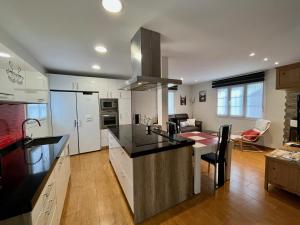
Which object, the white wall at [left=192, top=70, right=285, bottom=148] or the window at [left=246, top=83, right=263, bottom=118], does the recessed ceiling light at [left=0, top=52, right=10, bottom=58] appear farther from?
the window at [left=246, top=83, right=263, bottom=118]

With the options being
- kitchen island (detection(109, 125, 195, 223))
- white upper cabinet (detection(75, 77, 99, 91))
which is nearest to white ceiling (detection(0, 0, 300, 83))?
white upper cabinet (detection(75, 77, 99, 91))

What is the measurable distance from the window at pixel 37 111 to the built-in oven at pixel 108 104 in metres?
1.46

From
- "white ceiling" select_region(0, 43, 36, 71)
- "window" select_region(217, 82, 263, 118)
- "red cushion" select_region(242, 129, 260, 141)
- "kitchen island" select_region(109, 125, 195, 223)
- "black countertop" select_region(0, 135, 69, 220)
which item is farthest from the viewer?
"window" select_region(217, 82, 263, 118)

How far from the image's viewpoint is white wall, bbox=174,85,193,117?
6.88m

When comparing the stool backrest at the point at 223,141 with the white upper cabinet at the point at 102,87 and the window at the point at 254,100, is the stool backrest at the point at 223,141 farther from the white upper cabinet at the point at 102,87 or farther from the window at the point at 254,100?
the white upper cabinet at the point at 102,87

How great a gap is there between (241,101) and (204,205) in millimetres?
4385

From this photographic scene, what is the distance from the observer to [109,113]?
15.0 ft

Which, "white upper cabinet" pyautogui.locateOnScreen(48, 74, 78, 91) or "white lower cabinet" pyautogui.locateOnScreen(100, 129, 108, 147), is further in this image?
"white lower cabinet" pyautogui.locateOnScreen(100, 129, 108, 147)

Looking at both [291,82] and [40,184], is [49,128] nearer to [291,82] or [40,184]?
[40,184]

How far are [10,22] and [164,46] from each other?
209 cm

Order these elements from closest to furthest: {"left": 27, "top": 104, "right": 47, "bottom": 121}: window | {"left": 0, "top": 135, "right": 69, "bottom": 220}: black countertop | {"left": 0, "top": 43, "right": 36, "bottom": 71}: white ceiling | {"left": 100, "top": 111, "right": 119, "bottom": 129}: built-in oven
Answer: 1. {"left": 0, "top": 135, "right": 69, "bottom": 220}: black countertop
2. {"left": 0, "top": 43, "right": 36, "bottom": 71}: white ceiling
3. {"left": 27, "top": 104, "right": 47, "bottom": 121}: window
4. {"left": 100, "top": 111, "right": 119, "bottom": 129}: built-in oven

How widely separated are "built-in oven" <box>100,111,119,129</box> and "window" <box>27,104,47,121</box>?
1471 millimetres

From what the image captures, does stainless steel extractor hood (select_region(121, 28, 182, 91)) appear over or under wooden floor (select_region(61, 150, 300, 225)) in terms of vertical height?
over

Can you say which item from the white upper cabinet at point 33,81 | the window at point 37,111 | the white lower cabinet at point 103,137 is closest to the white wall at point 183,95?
the white lower cabinet at point 103,137
